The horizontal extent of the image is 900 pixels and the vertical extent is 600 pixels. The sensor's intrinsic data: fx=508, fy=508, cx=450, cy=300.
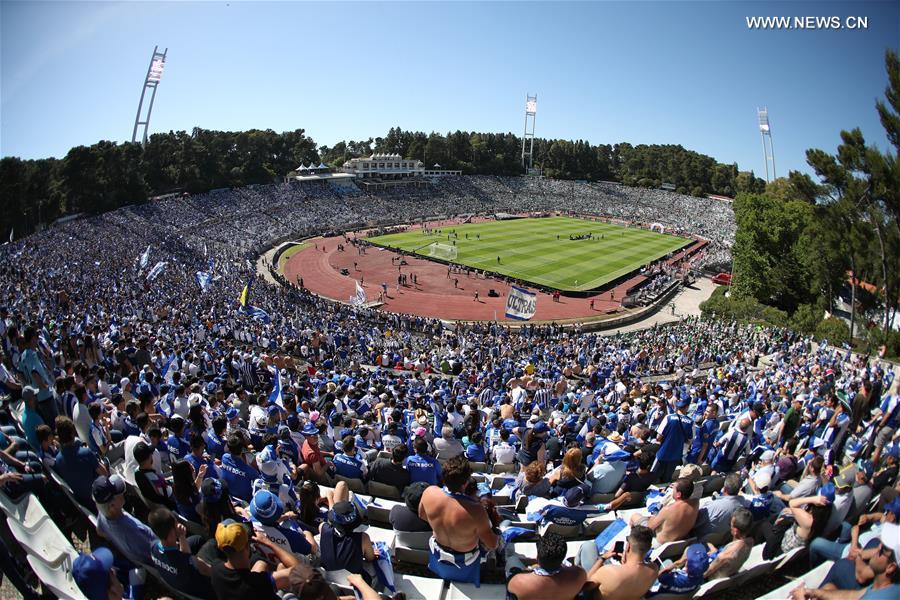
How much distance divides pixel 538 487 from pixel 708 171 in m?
135

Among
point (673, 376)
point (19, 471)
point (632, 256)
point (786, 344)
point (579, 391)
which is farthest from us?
point (632, 256)

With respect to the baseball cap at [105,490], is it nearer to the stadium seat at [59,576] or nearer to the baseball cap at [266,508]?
the stadium seat at [59,576]

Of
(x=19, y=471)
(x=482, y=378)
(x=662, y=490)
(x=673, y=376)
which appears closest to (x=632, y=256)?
(x=673, y=376)

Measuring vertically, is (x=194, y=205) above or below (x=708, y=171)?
below

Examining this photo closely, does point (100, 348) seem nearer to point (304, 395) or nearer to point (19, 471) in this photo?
point (304, 395)

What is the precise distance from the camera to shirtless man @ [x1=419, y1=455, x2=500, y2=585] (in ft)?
15.9

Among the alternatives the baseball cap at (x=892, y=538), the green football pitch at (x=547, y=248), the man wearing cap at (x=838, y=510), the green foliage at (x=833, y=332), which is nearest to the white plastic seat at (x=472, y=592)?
the baseball cap at (x=892, y=538)

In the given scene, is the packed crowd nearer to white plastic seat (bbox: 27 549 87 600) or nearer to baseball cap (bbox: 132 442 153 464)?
baseball cap (bbox: 132 442 153 464)

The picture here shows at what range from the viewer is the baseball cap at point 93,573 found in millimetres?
4156

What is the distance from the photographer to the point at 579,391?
1545 centimetres

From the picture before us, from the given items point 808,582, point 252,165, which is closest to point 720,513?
point 808,582

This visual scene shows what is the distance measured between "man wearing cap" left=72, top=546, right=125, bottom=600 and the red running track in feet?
110

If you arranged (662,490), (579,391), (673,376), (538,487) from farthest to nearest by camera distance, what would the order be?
(673,376)
(579,391)
(662,490)
(538,487)

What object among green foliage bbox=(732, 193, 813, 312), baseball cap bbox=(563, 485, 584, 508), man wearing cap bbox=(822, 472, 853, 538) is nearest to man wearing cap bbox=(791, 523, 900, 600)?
man wearing cap bbox=(822, 472, 853, 538)
